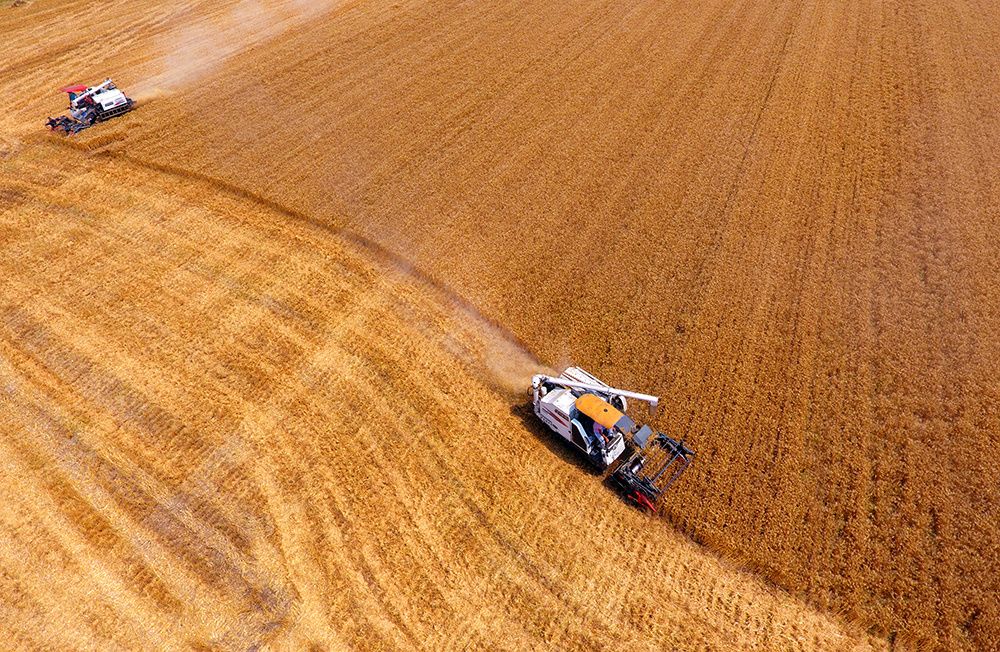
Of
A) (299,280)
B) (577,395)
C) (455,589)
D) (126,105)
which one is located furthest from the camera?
(126,105)

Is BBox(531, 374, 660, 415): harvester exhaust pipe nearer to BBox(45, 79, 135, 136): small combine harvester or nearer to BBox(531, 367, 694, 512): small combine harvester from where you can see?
BBox(531, 367, 694, 512): small combine harvester

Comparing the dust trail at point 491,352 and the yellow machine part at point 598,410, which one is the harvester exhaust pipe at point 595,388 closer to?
the yellow machine part at point 598,410

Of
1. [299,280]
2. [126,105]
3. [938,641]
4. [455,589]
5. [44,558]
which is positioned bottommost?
[938,641]

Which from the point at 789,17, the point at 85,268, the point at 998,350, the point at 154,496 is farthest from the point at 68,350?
the point at 789,17

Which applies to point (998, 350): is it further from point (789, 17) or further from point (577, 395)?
point (789, 17)

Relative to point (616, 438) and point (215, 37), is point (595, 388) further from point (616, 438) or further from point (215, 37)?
point (215, 37)

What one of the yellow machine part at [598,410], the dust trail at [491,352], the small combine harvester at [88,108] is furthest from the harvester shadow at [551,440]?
the small combine harvester at [88,108]

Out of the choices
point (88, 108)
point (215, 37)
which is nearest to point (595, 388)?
point (88, 108)
